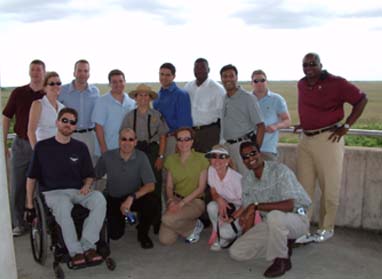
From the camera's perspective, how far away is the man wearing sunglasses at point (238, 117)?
5.50 m

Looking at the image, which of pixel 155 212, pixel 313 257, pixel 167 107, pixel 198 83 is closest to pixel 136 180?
pixel 155 212

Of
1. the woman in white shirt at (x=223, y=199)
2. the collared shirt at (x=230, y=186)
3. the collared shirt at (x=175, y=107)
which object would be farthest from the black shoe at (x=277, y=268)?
the collared shirt at (x=175, y=107)

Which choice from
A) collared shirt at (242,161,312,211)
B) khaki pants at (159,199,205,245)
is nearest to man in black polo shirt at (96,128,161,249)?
khaki pants at (159,199,205,245)

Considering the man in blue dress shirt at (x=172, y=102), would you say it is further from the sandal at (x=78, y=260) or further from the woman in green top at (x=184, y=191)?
the sandal at (x=78, y=260)

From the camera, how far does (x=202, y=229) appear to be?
579cm

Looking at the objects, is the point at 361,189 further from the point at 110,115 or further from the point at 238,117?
the point at 110,115

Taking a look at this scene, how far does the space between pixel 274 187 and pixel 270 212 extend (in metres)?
0.27

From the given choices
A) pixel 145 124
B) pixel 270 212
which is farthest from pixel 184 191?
pixel 270 212

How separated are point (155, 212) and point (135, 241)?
0.42m

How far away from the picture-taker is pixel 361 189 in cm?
577

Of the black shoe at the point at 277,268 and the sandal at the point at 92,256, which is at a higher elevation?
the sandal at the point at 92,256

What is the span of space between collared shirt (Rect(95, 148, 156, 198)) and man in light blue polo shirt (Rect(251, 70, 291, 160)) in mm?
1418

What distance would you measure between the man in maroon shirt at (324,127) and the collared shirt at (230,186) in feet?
2.54

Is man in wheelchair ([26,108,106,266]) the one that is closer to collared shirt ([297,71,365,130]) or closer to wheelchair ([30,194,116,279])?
wheelchair ([30,194,116,279])
